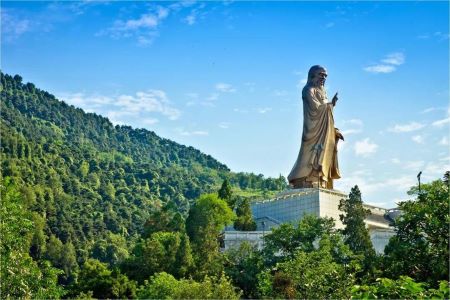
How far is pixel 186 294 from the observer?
80.4ft

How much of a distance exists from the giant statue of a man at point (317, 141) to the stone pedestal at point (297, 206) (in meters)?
0.87

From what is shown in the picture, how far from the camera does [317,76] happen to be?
40.0 meters

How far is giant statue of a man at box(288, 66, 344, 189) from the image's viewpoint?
128 feet

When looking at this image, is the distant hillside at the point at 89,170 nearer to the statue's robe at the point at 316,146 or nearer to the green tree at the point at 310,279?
the statue's robe at the point at 316,146

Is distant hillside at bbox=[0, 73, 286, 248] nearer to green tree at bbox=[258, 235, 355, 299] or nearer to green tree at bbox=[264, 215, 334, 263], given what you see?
green tree at bbox=[264, 215, 334, 263]

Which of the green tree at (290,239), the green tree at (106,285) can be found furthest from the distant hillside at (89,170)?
the green tree at (290,239)

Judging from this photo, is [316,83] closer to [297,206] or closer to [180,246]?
[297,206]

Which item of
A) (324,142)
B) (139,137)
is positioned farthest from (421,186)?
(139,137)

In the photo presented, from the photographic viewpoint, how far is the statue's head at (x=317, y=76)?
40.1 m

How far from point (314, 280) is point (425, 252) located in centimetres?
444

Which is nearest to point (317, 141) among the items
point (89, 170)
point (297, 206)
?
point (297, 206)

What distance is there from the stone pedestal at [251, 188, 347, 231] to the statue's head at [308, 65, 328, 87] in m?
5.58

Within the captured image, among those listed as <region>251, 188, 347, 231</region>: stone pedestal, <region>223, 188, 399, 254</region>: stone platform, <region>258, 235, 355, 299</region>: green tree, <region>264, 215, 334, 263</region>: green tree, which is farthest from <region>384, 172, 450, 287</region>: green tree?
<region>251, 188, 347, 231</region>: stone pedestal

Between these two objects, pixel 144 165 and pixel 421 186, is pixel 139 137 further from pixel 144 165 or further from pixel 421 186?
pixel 421 186
